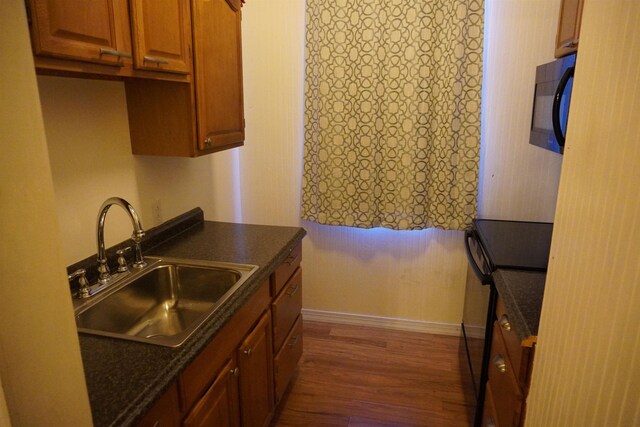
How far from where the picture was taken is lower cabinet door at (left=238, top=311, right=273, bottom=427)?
64.6 inches

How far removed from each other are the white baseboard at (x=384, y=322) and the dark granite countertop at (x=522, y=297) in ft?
4.35

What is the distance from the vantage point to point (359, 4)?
8.09ft

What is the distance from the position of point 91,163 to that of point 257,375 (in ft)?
3.52

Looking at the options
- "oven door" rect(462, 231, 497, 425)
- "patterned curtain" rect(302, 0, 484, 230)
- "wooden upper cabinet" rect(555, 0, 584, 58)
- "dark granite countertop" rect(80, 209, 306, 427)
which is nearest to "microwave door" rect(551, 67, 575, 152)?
"wooden upper cabinet" rect(555, 0, 584, 58)

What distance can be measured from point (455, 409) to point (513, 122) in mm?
1646

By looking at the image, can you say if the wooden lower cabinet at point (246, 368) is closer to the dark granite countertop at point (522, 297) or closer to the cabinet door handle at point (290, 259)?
the cabinet door handle at point (290, 259)

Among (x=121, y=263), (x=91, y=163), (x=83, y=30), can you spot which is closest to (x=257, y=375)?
(x=121, y=263)

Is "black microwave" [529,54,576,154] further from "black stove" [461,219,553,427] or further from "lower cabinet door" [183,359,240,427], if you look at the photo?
"lower cabinet door" [183,359,240,427]

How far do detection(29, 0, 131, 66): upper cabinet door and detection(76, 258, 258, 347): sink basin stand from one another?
31.9 inches

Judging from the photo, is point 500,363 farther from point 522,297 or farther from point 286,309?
point 286,309

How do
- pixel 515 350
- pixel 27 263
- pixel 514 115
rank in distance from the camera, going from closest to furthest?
1. pixel 27 263
2. pixel 515 350
3. pixel 514 115

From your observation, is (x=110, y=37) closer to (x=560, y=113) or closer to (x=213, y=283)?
(x=213, y=283)

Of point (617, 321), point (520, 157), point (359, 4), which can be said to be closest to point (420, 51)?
point (359, 4)

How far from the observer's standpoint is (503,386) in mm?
1570
